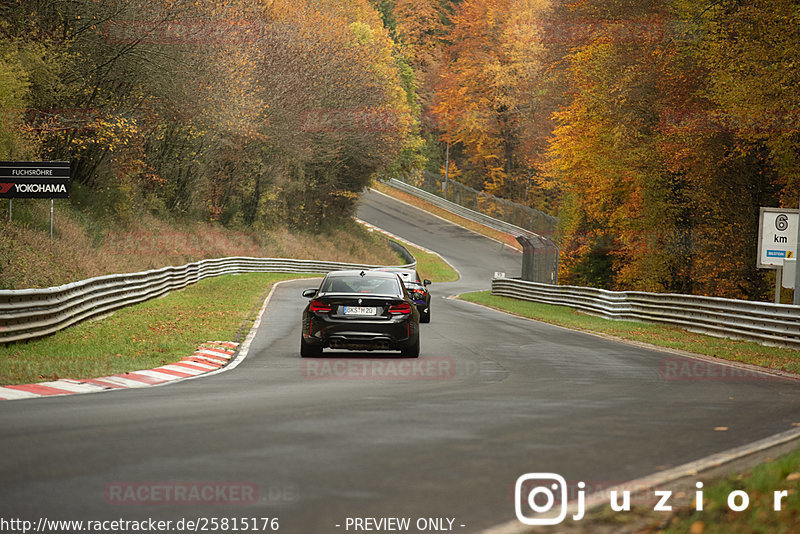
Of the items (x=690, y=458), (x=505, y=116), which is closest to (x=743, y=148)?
(x=690, y=458)

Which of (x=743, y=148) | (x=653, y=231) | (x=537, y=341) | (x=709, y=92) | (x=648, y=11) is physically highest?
(x=648, y=11)

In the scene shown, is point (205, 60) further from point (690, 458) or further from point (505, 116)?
point (505, 116)

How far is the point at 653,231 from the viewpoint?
3772 centimetres

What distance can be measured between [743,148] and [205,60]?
70.8 ft

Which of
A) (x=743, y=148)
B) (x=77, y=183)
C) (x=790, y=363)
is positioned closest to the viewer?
(x=790, y=363)

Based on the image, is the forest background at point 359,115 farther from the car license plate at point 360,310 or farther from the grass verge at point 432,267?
A: the grass verge at point 432,267

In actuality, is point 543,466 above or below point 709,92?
below

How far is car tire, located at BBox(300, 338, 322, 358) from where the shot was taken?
15.9 meters

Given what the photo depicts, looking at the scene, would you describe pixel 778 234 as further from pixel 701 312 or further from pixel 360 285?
pixel 360 285
